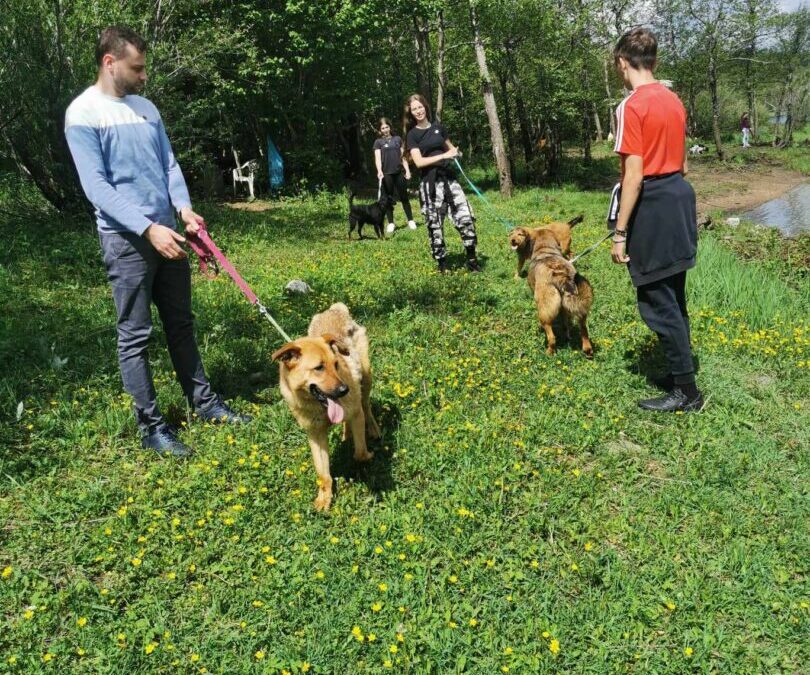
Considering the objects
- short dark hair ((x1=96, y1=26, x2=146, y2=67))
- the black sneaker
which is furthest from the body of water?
short dark hair ((x1=96, y1=26, x2=146, y2=67))

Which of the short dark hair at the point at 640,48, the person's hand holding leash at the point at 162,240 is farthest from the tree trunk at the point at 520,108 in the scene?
the person's hand holding leash at the point at 162,240

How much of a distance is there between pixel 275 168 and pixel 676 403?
1643 cm

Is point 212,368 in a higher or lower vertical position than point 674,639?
higher

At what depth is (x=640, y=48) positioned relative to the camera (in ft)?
12.6

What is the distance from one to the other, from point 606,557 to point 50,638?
2953 mm

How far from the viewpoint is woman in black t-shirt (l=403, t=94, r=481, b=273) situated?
738 cm

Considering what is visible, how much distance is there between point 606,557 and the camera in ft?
10.3

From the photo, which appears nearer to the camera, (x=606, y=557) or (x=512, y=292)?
(x=606, y=557)

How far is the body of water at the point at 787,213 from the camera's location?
13280 millimetres

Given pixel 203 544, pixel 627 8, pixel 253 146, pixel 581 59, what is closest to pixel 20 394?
pixel 203 544

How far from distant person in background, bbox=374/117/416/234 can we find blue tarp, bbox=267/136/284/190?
6734mm

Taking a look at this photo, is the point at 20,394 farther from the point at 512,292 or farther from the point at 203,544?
the point at 512,292

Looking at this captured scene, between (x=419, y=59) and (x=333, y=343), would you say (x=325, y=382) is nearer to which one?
(x=333, y=343)

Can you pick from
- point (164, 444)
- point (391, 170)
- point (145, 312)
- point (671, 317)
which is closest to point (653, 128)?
point (671, 317)
